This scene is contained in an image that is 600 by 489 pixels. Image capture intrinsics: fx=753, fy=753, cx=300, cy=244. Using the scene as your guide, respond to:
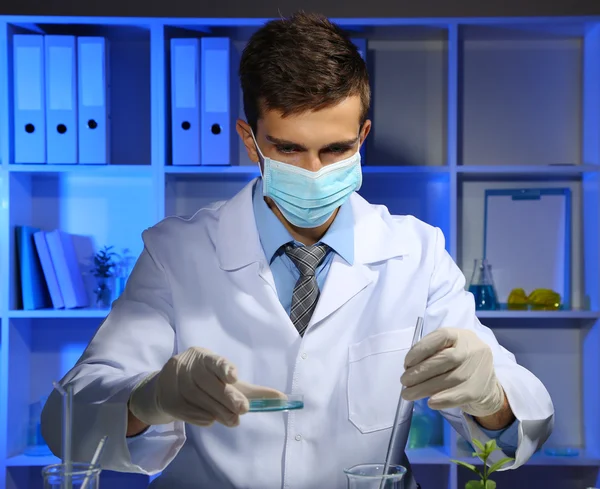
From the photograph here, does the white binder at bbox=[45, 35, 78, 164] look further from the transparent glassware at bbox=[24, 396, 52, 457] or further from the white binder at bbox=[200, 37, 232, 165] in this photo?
the transparent glassware at bbox=[24, 396, 52, 457]

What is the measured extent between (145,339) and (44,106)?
1.39 m

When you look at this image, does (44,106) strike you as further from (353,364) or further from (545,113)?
(545,113)

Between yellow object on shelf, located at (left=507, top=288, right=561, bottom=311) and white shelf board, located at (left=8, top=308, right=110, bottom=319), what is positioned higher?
yellow object on shelf, located at (left=507, top=288, right=561, bottom=311)

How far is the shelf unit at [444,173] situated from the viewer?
2.81 m

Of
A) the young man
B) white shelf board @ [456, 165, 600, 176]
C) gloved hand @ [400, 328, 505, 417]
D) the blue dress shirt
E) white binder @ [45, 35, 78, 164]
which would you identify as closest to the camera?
gloved hand @ [400, 328, 505, 417]

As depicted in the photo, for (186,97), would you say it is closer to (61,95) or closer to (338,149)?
(61,95)

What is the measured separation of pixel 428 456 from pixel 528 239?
940 mm

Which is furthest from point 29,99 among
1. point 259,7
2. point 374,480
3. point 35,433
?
point 374,480

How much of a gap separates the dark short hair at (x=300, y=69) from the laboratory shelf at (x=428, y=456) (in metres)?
1.50

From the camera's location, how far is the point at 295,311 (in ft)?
5.18

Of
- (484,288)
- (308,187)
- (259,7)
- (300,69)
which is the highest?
(259,7)

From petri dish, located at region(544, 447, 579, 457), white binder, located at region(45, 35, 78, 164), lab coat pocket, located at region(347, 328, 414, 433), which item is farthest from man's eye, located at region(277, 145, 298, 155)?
petri dish, located at region(544, 447, 579, 457)

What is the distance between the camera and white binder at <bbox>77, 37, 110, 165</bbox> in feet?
8.52

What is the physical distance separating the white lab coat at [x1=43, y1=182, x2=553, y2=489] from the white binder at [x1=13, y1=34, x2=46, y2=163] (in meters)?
1.11
